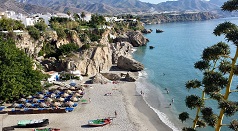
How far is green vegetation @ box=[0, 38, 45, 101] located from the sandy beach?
11.7 feet

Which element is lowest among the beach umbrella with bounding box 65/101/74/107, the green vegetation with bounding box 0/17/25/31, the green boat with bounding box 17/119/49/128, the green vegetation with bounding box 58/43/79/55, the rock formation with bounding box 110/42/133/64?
the green boat with bounding box 17/119/49/128

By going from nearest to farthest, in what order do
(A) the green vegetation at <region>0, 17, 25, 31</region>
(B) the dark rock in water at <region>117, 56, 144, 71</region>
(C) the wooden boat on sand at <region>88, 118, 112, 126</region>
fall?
(C) the wooden boat on sand at <region>88, 118, 112, 126</region> → (A) the green vegetation at <region>0, 17, 25, 31</region> → (B) the dark rock in water at <region>117, 56, 144, 71</region>

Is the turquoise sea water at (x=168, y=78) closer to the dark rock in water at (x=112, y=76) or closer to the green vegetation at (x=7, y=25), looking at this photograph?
the dark rock in water at (x=112, y=76)

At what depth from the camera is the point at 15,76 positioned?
3347cm

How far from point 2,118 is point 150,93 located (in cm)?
2119

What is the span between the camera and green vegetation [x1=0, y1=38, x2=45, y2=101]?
32375mm

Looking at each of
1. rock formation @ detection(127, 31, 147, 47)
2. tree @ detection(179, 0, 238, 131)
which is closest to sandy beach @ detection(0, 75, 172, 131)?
tree @ detection(179, 0, 238, 131)

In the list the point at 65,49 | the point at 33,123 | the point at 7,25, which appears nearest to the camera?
the point at 33,123

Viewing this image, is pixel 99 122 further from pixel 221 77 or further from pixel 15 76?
pixel 221 77

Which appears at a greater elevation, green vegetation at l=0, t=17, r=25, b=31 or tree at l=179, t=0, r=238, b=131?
green vegetation at l=0, t=17, r=25, b=31

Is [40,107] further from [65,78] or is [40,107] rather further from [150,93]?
[150,93]

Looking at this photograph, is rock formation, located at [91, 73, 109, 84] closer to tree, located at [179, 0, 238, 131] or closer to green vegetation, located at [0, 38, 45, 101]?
green vegetation, located at [0, 38, 45, 101]

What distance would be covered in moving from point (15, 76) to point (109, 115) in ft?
42.8

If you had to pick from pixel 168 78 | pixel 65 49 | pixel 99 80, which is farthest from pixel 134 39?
pixel 99 80
